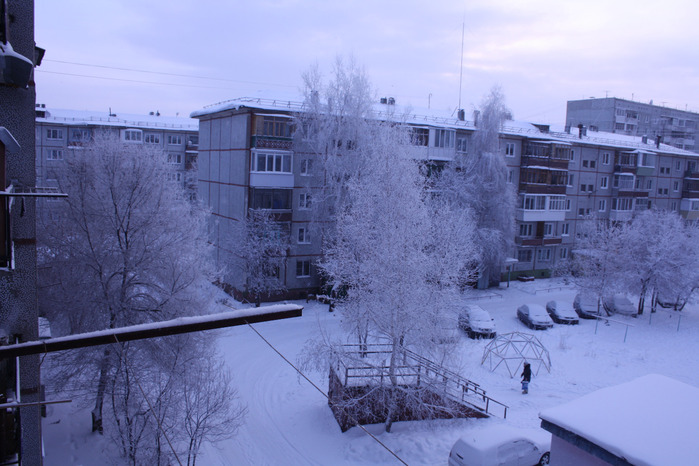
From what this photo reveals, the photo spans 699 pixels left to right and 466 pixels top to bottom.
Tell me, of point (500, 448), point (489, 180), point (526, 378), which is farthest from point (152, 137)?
point (500, 448)

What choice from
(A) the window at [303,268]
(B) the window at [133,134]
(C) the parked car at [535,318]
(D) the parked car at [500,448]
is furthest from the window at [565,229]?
(B) the window at [133,134]

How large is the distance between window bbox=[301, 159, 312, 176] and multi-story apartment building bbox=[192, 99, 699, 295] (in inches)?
2.2

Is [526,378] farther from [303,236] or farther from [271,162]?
[271,162]

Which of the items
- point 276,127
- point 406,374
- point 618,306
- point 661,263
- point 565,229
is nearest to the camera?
point 406,374

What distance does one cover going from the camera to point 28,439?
7.52m

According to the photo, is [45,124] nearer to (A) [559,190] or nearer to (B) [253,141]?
(B) [253,141]

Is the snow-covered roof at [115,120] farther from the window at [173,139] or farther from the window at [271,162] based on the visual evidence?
the window at [271,162]

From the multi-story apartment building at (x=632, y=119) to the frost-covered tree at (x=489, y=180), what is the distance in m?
33.9

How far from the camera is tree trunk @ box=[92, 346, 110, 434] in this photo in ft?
40.8

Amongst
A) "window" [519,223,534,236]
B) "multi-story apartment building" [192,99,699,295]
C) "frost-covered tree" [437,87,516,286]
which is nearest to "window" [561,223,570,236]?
"multi-story apartment building" [192,99,699,295]

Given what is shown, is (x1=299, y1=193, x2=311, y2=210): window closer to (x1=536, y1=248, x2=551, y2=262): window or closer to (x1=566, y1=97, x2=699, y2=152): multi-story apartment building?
(x1=536, y1=248, x2=551, y2=262): window

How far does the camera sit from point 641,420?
314 inches

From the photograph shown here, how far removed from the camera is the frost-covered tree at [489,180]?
2959 centimetres

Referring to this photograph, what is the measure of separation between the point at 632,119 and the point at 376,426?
208 ft
